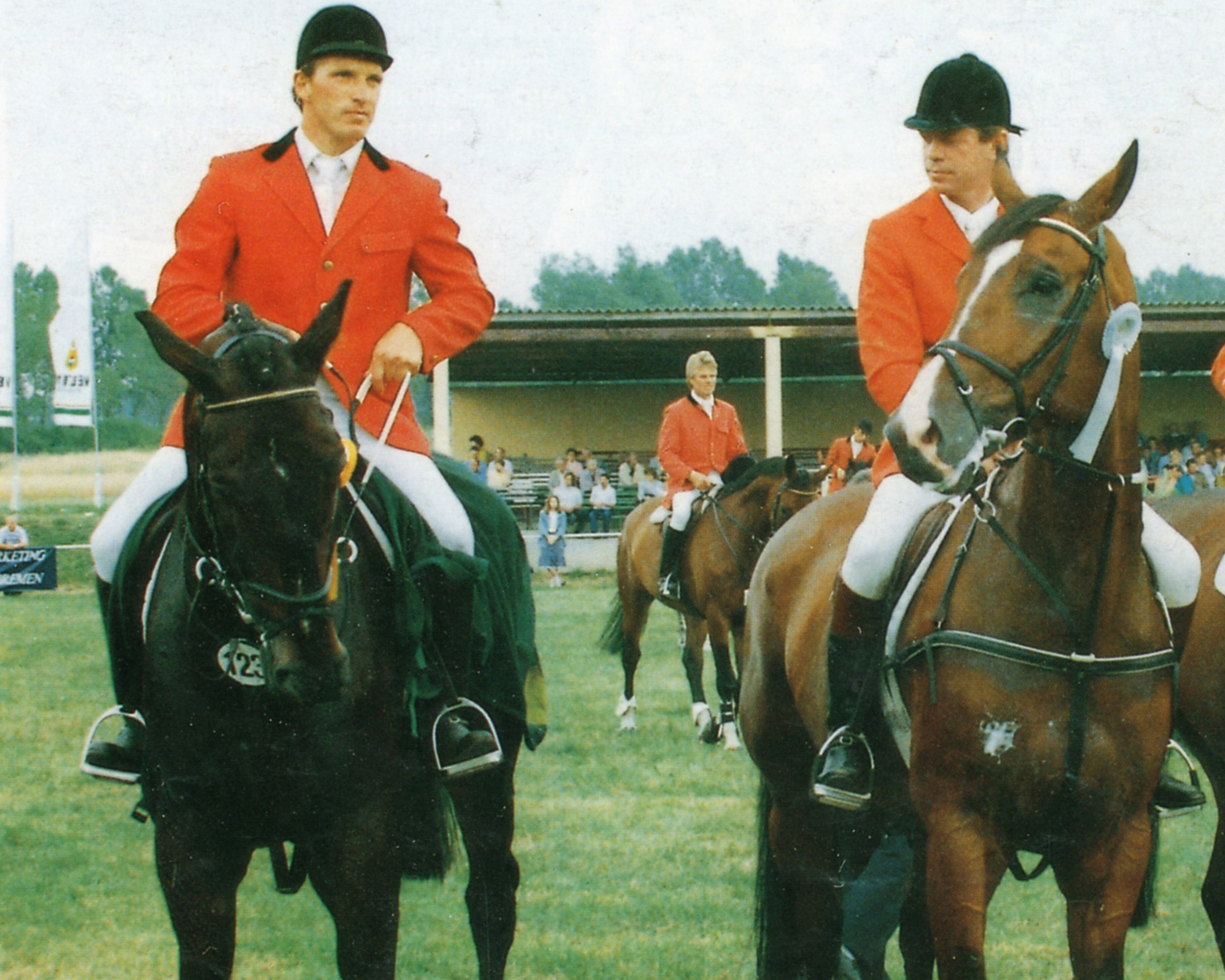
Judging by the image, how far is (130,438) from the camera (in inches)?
723

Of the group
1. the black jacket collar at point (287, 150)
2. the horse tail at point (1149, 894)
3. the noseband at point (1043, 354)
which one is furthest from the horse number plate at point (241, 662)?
the horse tail at point (1149, 894)

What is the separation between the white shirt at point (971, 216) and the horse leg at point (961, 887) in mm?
1605

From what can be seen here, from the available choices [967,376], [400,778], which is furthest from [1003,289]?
[400,778]

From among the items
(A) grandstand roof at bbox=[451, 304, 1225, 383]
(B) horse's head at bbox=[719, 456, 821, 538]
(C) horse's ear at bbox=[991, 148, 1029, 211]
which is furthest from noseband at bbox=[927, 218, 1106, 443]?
(A) grandstand roof at bbox=[451, 304, 1225, 383]

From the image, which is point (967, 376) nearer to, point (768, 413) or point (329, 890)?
point (329, 890)

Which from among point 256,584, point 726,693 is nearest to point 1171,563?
point 256,584

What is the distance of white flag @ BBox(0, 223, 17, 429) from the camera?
1194 centimetres

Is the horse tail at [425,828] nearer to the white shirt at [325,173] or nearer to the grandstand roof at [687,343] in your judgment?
the white shirt at [325,173]

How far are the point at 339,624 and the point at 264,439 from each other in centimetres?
60

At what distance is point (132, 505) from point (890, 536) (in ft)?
6.12

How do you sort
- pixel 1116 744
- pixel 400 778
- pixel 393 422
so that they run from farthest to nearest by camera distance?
1. pixel 393 422
2. pixel 400 778
3. pixel 1116 744

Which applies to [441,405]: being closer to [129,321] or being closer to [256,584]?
[129,321]

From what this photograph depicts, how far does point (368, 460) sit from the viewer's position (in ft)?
11.1

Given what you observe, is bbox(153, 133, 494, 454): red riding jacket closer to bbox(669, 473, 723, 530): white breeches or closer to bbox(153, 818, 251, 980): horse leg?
bbox(153, 818, 251, 980): horse leg
